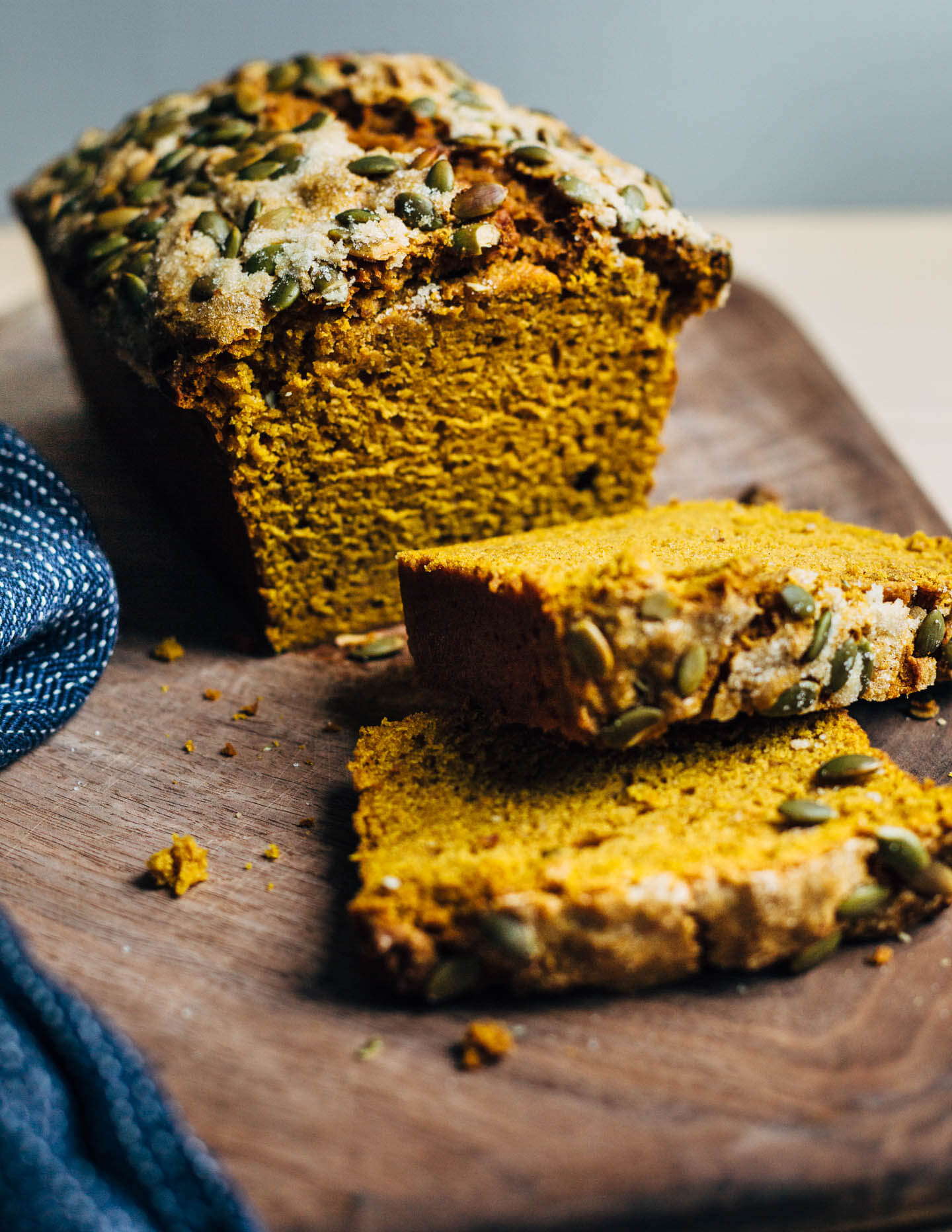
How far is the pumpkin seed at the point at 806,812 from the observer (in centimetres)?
230

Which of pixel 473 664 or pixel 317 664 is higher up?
pixel 473 664

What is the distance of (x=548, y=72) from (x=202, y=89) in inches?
135

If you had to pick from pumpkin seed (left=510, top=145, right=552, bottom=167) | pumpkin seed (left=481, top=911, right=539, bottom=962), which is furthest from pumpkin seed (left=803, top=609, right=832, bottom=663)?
pumpkin seed (left=510, top=145, right=552, bottom=167)

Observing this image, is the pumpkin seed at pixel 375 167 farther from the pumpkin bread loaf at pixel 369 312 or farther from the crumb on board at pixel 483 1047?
the crumb on board at pixel 483 1047

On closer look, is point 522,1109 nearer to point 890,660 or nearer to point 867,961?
point 867,961

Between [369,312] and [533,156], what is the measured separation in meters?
0.64

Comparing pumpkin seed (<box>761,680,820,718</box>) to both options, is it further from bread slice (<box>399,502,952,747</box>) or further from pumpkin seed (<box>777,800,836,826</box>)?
pumpkin seed (<box>777,800,836,826</box>)

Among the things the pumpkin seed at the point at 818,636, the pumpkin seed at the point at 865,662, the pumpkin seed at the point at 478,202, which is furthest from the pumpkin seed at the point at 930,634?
the pumpkin seed at the point at 478,202

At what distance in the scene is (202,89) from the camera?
3.67 metres

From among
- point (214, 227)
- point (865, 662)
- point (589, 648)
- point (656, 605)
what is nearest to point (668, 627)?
point (656, 605)

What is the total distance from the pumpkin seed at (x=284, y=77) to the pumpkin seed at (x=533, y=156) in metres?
0.85

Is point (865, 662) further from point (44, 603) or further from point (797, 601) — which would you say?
point (44, 603)

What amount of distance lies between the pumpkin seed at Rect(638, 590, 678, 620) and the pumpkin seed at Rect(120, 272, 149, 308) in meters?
1.51

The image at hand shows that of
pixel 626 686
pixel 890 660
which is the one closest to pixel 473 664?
pixel 626 686
